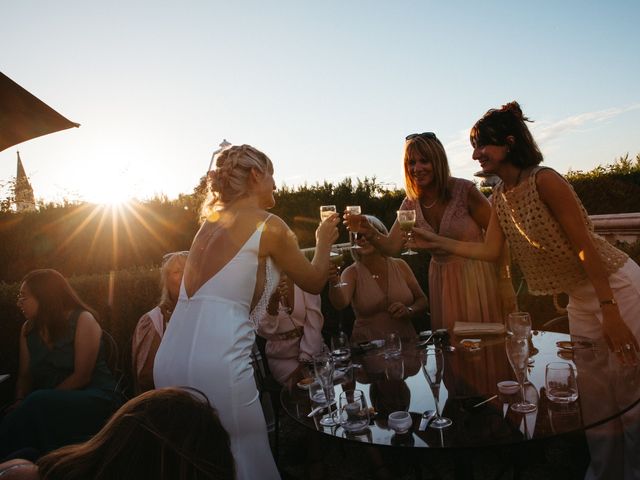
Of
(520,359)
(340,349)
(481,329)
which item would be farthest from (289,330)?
(520,359)

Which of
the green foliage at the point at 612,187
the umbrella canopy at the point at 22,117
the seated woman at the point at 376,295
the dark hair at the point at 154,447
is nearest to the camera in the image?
the dark hair at the point at 154,447

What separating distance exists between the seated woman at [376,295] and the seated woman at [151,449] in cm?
278

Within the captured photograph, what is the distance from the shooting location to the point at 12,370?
434 cm

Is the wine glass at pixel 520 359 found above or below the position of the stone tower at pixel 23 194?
below

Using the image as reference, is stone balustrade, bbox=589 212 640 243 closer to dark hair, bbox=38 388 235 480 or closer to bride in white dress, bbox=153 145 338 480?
bride in white dress, bbox=153 145 338 480

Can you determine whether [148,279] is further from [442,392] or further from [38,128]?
[442,392]

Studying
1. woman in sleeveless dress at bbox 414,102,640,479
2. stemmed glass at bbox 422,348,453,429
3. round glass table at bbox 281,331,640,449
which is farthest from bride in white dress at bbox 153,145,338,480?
woman in sleeveless dress at bbox 414,102,640,479

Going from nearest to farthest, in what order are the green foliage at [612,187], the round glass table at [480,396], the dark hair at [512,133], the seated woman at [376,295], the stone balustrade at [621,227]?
the round glass table at [480,396], the dark hair at [512,133], the seated woman at [376,295], the stone balustrade at [621,227], the green foliage at [612,187]

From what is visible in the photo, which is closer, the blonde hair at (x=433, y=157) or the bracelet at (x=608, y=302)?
the bracelet at (x=608, y=302)

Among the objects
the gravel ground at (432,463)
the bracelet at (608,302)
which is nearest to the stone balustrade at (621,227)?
the gravel ground at (432,463)

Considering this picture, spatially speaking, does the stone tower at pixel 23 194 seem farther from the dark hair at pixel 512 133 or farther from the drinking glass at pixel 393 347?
the dark hair at pixel 512 133

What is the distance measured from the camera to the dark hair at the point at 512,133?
2662 mm

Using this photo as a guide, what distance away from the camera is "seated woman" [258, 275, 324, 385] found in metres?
3.76

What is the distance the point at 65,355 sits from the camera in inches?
136
